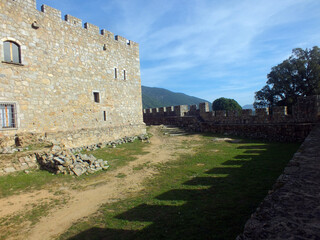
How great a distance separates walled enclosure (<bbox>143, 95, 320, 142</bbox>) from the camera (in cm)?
1245

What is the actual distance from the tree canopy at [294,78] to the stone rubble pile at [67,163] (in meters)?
23.1

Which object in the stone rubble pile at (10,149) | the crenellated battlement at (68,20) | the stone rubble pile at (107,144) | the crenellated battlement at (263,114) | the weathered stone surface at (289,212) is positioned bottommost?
the stone rubble pile at (107,144)

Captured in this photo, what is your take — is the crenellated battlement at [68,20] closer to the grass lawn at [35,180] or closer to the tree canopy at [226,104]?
the grass lawn at [35,180]

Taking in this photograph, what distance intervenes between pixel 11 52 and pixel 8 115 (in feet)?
10.0

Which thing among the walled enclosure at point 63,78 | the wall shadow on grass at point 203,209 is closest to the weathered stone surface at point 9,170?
the walled enclosure at point 63,78

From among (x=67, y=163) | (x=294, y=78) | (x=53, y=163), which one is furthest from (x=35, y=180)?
(x=294, y=78)

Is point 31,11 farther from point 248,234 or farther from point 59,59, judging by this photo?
point 248,234

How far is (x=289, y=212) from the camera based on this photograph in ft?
7.00

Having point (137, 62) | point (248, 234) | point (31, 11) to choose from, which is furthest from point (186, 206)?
point (137, 62)

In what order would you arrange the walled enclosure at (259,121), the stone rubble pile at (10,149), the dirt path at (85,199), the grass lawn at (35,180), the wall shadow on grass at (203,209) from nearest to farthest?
the wall shadow on grass at (203,209), the dirt path at (85,199), the grass lawn at (35,180), the stone rubble pile at (10,149), the walled enclosure at (259,121)

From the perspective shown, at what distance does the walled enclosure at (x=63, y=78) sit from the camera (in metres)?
9.80

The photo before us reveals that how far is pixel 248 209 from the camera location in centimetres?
410

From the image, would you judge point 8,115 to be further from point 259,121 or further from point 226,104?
point 226,104

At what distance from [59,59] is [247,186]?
11.7 meters
